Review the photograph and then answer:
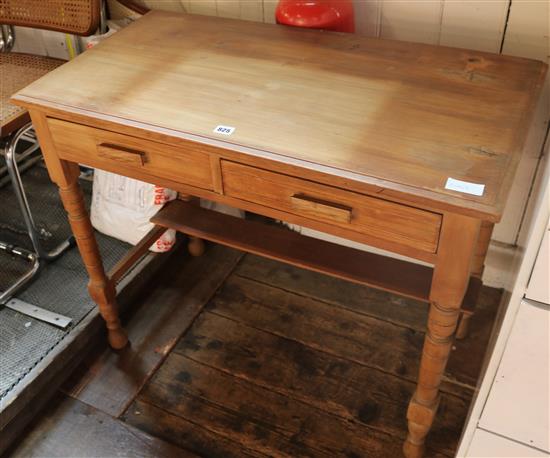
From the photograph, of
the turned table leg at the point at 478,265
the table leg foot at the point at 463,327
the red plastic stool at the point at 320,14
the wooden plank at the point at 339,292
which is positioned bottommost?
the wooden plank at the point at 339,292

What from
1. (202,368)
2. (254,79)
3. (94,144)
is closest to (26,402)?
(202,368)

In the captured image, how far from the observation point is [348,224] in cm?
99

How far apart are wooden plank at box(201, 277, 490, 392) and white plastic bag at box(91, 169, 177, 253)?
288 millimetres

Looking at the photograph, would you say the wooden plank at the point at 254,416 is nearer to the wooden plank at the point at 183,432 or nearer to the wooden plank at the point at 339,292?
the wooden plank at the point at 183,432

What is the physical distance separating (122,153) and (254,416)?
2.41 feet

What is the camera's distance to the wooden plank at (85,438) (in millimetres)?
1389

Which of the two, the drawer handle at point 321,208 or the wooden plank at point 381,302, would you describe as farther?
the wooden plank at point 381,302

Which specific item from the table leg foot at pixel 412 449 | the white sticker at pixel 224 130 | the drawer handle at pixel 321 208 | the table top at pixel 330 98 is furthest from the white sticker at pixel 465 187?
the table leg foot at pixel 412 449

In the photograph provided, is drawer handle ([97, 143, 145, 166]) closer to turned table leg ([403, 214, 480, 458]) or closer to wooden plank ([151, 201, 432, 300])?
wooden plank ([151, 201, 432, 300])

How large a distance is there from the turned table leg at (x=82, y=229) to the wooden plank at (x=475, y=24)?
0.92 meters

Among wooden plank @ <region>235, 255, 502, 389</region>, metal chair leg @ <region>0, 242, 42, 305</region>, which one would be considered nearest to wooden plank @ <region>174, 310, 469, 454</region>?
wooden plank @ <region>235, 255, 502, 389</region>

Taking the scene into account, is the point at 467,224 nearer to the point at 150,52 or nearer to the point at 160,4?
the point at 150,52

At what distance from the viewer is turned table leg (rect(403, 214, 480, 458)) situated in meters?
0.90

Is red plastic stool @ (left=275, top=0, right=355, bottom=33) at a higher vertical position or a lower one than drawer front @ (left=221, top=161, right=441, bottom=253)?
higher
